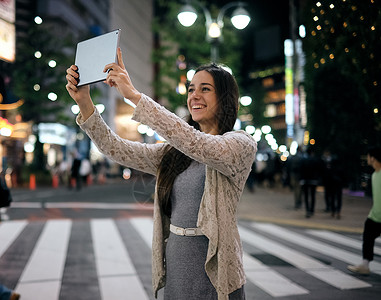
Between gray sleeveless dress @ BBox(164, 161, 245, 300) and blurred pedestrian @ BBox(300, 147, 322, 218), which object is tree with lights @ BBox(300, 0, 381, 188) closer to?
gray sleeveless dress @ BBox(164, 161, 245, 300)

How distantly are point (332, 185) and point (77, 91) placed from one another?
7.02m

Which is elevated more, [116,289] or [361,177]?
[361,177]

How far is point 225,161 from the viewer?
5.51 ft

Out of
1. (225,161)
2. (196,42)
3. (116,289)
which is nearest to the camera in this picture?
(225,161)

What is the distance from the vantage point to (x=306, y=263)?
5.87 metres

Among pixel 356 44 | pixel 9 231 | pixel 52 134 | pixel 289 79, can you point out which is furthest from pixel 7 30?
pixel 289 79

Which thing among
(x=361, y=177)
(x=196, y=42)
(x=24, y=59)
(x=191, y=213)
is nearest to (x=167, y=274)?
(x=191, y=213)

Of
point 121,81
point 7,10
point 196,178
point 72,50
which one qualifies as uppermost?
point 72,50

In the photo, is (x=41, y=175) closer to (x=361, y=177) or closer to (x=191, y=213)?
(x=361, y=177)

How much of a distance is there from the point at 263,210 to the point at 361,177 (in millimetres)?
6763

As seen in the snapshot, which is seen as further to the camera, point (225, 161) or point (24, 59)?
point (24, 59)

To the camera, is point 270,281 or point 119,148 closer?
point 119,148

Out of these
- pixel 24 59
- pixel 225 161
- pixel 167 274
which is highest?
pixel 24 59

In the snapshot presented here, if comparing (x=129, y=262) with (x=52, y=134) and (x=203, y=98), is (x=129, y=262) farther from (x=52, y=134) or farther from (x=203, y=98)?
(x=52, y=134)
